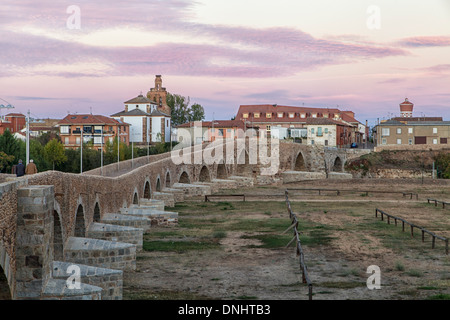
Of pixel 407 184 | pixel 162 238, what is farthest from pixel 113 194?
pixel 407 184

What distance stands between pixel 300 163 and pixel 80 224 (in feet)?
178

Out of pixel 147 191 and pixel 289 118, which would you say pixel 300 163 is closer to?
pixel 147 191

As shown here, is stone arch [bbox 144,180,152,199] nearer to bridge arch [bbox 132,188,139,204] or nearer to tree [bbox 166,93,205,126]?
bridge arch [bbox 132,188,139,204]

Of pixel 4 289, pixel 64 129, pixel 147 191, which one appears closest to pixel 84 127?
pixel 64 129

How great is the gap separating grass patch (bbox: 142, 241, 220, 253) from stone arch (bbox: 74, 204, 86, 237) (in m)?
4.12

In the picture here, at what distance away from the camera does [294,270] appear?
73.5 feet

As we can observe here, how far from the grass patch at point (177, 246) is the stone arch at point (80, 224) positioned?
162 inches

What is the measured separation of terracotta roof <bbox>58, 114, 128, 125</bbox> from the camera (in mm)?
94750

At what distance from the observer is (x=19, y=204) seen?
1595 centimetres

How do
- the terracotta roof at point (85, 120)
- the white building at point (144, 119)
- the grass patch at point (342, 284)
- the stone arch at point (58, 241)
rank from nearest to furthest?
the grass patch at point (342, 284), the stone arch at point (58, 241), the terracotta roof at point (85, 120), the white building at point (144, 119)

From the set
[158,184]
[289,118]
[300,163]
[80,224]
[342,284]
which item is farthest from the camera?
[289,118]

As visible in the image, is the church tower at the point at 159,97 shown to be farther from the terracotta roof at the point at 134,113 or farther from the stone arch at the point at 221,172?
the stone arch at the point at 221,172

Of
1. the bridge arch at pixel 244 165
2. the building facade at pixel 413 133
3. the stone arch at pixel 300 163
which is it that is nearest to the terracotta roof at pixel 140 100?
the building facade at pixel 413 133

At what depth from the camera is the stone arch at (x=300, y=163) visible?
247 ft
